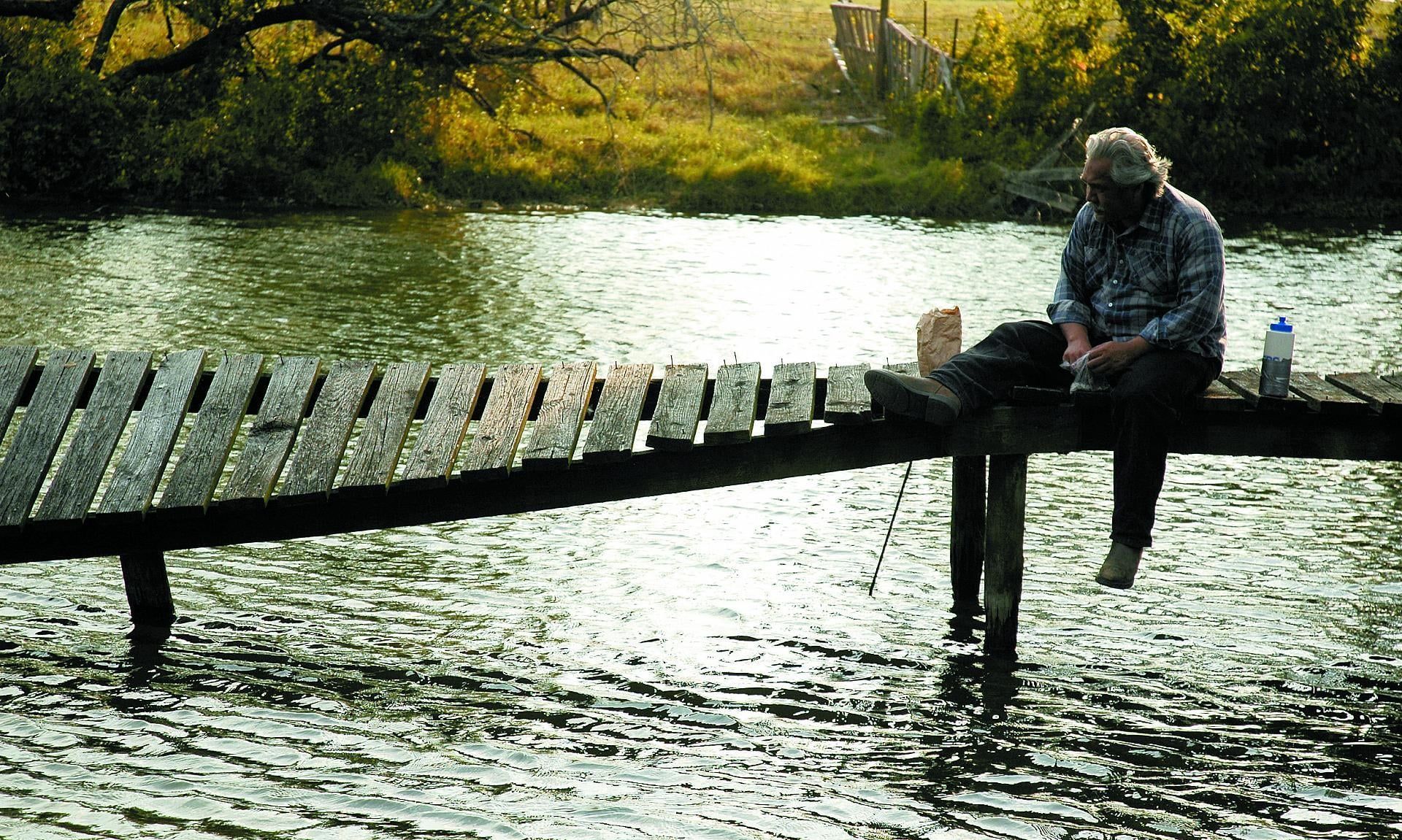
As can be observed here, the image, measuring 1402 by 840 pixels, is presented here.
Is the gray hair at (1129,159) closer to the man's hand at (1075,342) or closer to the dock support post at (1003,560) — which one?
the man's hand at (1075,342)

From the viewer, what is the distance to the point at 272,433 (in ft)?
21.4

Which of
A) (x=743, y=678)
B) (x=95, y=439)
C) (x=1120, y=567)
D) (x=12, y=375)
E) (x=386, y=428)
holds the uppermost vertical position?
(x=12, y=375)

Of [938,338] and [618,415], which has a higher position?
[938,338]

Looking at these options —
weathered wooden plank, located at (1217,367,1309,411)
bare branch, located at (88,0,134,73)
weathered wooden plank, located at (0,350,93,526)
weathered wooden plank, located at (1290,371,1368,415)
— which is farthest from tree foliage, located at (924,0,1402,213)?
weathered wooden plank, located at (0,350,93,526)

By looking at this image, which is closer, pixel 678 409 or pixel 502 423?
pixel 678 409

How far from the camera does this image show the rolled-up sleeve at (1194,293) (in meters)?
5.81

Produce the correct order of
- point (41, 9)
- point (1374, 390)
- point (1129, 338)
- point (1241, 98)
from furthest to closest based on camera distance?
point (1241, 98) < point (41, 9) < point (1374, 390) < point (1129, 338)

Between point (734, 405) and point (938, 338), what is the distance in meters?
0.92

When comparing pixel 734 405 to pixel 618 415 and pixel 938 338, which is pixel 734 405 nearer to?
pixel 618 415

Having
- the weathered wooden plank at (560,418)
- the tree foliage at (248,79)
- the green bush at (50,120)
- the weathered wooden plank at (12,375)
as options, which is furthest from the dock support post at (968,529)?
the green bush at (50,120)

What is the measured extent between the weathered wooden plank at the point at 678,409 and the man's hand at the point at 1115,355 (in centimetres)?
162

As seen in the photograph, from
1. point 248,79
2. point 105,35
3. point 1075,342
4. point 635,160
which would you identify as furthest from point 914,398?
point 105,35

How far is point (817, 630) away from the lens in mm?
6715

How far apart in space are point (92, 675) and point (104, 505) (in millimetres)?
714
